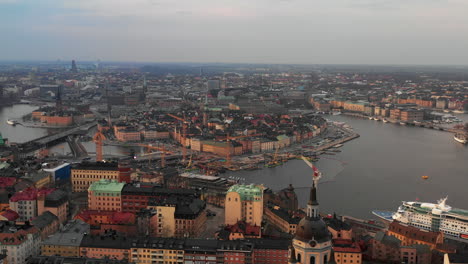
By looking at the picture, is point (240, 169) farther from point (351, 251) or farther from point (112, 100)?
point (112, 100)

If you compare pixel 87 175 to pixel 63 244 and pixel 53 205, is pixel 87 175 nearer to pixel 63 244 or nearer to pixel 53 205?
pixel 53 205

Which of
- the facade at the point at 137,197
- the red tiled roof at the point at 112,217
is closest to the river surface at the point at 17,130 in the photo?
the facade at the point at 137,197

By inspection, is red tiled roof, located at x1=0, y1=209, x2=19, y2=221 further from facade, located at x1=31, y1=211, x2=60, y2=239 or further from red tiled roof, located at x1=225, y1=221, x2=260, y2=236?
red tiled roof, located at x1=225, y1=221, x2=260, y2=236

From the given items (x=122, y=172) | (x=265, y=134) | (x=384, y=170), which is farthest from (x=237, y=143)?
(x=122, y=172)

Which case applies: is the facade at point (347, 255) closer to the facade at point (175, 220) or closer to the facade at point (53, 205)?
the facade at point (175, 220)

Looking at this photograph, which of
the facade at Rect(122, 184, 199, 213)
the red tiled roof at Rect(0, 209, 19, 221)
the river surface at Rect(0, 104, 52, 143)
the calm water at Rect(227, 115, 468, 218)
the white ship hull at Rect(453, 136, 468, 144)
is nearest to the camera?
the red tiled roof at Rect(0, 209, 19, 221)

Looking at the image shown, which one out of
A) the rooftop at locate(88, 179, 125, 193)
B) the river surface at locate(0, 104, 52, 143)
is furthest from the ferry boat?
the river surface at locate(0, 104, 52, 143)
